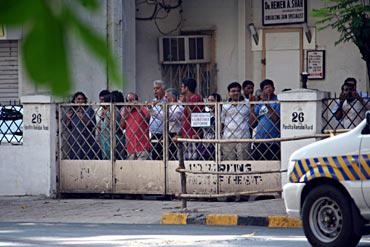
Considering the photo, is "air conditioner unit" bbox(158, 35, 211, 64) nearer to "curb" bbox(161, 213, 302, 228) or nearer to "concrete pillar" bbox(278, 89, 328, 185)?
"concrete pillar" bbox(278, 89, 328, 185)

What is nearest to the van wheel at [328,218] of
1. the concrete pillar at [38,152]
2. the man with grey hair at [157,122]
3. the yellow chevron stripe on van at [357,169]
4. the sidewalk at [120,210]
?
the yellow chevron stripe on van at [357,169]

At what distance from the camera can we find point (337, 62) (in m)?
19.6

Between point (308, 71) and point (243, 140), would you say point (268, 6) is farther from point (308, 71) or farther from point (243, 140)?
point (243, 140)

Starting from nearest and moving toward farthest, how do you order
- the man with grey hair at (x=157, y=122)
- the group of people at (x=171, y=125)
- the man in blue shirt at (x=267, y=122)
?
the man in blue shirt at (x=267, y=122)
the group of people at (x=171, y=125)
the man with grey hair at (x=157, y=122)

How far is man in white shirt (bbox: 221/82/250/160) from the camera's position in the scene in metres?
14.8

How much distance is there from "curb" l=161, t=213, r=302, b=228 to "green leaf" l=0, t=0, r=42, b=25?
36.1ft

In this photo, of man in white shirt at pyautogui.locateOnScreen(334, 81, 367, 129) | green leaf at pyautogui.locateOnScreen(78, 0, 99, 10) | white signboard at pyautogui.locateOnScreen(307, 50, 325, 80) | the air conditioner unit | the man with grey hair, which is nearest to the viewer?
green leaf at pyautogui.locateOnScreen(78, 0, 99, 10)

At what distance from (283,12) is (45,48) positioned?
733 inches

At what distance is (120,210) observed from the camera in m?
14.2

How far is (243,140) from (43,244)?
4310mm

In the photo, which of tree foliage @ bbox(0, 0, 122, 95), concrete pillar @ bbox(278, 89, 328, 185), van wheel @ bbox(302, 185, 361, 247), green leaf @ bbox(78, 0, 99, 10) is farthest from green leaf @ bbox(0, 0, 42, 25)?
concrete pillar @ bbox(278, 89, 328, 185)

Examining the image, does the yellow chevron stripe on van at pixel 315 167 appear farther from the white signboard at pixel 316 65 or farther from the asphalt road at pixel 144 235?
the white signboard at pixel 316 65

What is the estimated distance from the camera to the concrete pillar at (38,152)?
52.6 feet

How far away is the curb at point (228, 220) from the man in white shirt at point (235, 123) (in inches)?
86.9
